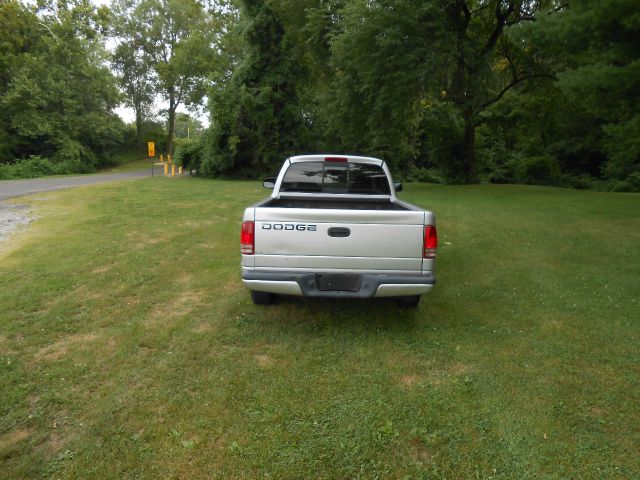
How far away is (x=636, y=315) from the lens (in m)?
4.99

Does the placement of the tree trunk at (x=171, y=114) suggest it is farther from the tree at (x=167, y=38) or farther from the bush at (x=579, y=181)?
the bush at (x=579, y=181)

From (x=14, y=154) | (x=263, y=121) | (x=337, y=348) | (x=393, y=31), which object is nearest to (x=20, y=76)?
(x=14, y=154)

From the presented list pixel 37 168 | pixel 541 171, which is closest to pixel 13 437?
pixel 541 171

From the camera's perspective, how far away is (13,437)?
9.26 feet

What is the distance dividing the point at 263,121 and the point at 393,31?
1191 centimetres

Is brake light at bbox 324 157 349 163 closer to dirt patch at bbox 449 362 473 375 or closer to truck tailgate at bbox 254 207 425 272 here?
truck tailgate at bbox 254 207 425 272

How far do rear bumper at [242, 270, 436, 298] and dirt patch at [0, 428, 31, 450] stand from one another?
2.10 meters

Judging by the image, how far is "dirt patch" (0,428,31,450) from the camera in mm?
2750

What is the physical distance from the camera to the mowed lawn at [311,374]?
2.67 metres

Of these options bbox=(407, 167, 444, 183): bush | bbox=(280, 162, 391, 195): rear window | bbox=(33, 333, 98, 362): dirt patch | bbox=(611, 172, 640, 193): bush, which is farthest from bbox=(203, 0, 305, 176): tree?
bbox=(33, 333, 98, 362): dirt patch

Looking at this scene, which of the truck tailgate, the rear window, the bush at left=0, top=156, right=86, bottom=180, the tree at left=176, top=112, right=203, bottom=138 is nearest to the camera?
the truck tailgate

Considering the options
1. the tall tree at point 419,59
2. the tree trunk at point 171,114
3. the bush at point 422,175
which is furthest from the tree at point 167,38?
the tall tree at point 419,59

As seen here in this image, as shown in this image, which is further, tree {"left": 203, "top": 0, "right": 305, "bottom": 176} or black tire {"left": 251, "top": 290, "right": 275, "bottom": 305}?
tree {"left": 203, "top": 0, "right": 305, "bottom": 176}

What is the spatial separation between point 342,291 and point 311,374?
92 cm
